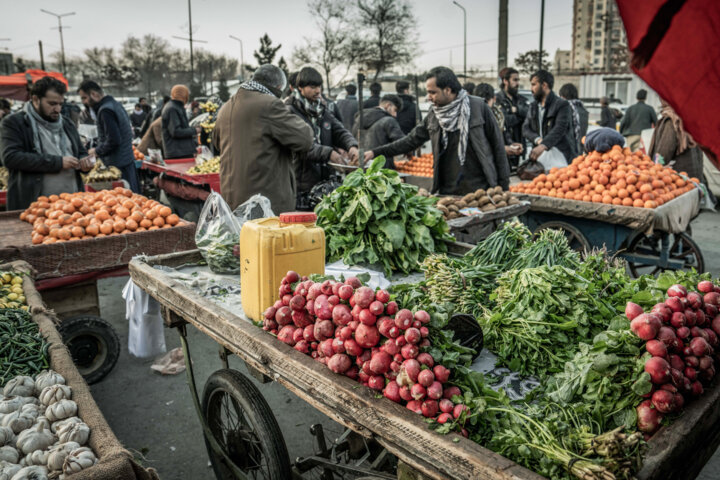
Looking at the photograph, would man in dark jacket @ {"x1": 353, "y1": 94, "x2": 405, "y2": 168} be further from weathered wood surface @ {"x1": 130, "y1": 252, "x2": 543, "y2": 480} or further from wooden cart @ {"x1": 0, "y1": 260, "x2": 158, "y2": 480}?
weathered wood surface @ {"x1": 130, "y1": 252, "x2": 543, "y2": 480}

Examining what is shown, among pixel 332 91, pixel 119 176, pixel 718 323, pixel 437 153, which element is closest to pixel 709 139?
pixel 718 323

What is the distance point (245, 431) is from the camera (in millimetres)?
2428

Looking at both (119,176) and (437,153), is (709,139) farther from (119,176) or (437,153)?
(119,176)

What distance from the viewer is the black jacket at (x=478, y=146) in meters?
4.98

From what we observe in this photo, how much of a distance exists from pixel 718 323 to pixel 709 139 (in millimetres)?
1089

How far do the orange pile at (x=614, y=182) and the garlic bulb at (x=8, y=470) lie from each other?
5105 mm

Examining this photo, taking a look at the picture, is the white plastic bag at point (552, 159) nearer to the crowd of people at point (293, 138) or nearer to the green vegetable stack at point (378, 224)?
the crowd of people at point (293, 138)

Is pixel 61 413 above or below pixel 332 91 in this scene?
below

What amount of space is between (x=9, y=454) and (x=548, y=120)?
6857 millimetres

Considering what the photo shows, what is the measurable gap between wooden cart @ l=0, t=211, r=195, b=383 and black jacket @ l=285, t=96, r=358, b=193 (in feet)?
5.29

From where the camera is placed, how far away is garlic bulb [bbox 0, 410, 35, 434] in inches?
77.2

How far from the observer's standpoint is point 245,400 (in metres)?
2.24

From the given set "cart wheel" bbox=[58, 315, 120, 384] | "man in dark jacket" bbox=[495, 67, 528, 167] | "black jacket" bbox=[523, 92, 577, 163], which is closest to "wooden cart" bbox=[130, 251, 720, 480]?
"cart wheel" bbox=[58, 315, 120, 384]

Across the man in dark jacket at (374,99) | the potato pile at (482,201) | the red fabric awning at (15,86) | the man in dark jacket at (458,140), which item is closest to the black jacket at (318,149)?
the man in dark jacket at (458,140)
